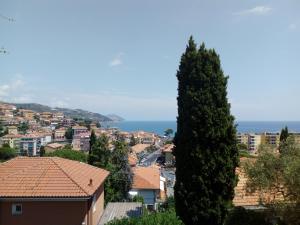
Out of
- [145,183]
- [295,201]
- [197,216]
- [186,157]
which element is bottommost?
[145,183]

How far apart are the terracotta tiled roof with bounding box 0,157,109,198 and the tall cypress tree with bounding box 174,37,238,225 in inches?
227

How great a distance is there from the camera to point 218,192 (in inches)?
736

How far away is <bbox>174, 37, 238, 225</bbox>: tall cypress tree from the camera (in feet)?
60.9

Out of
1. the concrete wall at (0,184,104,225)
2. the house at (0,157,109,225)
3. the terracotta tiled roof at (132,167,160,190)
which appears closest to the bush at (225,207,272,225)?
the house at (0,157,109,225)

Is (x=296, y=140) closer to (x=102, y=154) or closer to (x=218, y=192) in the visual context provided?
(x=218, y=192)

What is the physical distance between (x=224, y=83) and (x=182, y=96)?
204 cm

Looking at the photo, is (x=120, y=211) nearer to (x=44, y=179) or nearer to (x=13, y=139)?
(x=44, y=179)

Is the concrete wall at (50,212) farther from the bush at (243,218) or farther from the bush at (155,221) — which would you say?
the bush at (243,218)

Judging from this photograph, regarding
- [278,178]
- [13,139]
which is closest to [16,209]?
[278,178]

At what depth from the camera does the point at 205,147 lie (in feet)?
61.5

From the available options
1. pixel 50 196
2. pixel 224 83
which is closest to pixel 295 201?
pixel 224 83

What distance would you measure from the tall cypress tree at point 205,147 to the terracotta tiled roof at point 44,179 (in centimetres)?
576

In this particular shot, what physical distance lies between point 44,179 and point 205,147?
9.47 metres

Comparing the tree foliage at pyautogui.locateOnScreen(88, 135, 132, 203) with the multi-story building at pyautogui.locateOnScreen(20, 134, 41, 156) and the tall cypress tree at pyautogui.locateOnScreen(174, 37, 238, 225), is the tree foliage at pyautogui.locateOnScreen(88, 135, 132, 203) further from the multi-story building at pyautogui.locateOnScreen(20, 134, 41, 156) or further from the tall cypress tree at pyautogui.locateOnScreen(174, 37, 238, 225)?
the multi-story building at pyautogui.locateOnScreen(20, 134, 41, 156)
